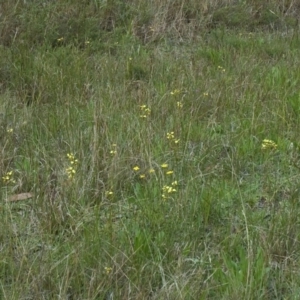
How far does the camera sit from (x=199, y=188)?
12.8 feet

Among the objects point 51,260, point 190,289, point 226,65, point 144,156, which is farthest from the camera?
point 226,65

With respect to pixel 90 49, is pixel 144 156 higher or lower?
higher

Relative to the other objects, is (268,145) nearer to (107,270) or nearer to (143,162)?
(143,162)

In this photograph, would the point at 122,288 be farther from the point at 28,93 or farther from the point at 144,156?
the point at 28,93

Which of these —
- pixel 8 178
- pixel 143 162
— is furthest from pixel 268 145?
pixel 8 178

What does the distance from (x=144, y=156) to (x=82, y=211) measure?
719 millimetres

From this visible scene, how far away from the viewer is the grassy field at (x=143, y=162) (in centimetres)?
313

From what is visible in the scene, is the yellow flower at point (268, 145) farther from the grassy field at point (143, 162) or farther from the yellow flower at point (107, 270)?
the yellow flower at point (107, 270)

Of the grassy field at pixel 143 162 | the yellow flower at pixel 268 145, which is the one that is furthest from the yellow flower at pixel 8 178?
the yellow flower at pixel 268 145

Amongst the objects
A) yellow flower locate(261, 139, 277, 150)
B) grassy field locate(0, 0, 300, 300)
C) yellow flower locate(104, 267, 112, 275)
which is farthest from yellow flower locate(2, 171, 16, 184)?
yellow flower locate(261, 139, 277, 150)

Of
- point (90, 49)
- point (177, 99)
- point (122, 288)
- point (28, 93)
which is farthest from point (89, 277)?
point (90, 49)

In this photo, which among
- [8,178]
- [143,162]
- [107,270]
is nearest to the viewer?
[107,270]

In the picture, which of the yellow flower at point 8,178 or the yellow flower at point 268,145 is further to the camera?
the yellow flower at point 268,145

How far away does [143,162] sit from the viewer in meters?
4.24
